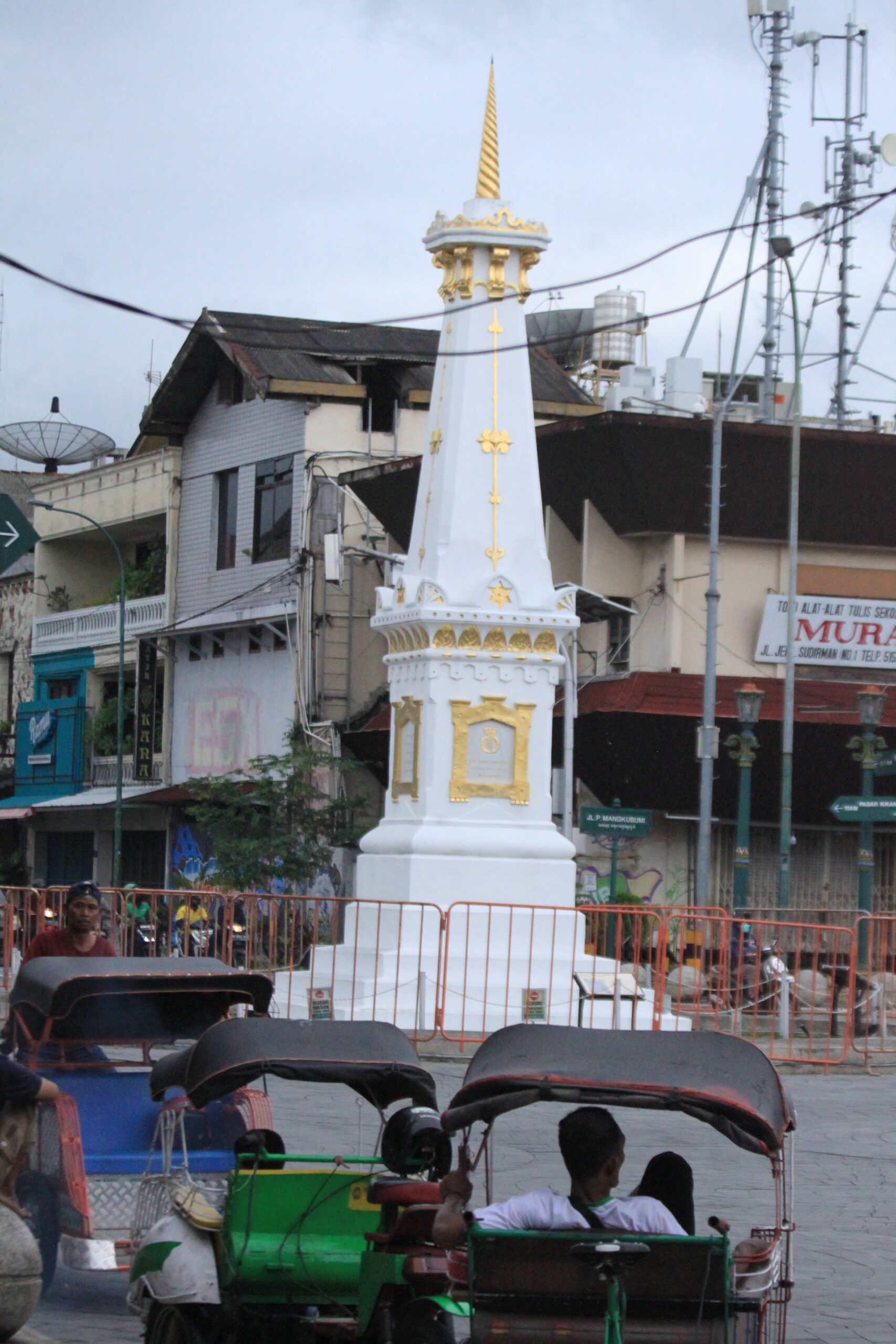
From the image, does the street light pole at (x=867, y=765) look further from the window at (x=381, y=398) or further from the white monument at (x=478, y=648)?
the window at (x=381, y=398)

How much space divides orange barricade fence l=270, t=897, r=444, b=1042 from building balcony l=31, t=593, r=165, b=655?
24585 mm

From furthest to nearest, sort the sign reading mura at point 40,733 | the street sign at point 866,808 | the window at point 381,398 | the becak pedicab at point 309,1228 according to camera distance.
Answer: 1. the sign reading mura at point 40,733
2. the window at point 381,398
3. the street sign at point 866,808
4. the becak pedicab at point 309,1228

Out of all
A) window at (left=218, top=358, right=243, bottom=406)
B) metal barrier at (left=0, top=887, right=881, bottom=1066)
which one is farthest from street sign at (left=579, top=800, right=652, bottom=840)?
window at (left=218, top=358, right=243, bottom=406)

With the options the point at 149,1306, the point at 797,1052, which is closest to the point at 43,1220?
the point at 149,1306

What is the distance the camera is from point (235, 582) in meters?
41.3

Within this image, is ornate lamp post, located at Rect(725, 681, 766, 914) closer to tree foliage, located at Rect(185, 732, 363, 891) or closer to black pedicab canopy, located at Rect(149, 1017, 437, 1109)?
tree foliage, located at Rect(185, 732, 363, 891)

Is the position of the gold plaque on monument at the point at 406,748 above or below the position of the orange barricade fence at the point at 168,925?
above

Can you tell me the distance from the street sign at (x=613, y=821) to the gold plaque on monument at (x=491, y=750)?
210 inches

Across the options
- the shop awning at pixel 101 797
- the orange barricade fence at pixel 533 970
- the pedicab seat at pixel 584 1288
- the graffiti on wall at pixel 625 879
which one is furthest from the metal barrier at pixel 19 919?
the shop awning at pixel 101 797

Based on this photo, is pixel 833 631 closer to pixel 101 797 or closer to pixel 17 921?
pixel 17 921

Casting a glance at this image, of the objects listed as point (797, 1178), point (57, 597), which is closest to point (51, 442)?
point (57, 597)

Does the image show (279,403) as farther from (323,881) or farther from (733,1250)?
(733,1250)

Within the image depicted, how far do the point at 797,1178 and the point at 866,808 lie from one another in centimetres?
994

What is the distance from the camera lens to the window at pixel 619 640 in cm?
3378
